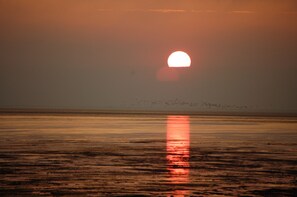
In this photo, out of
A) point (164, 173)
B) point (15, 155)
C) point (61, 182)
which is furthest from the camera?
point (15, 155)

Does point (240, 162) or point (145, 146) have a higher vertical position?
point (145, 146)

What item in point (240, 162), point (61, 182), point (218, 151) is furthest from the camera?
point (218, 151)

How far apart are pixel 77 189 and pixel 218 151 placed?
14.5m

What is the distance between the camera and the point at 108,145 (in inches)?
1282

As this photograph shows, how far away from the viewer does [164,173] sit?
19.8 m

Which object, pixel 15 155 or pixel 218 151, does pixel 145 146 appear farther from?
pixel 15 155

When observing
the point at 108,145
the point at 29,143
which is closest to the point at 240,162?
the point at 108,145

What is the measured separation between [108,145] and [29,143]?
13.2 feet

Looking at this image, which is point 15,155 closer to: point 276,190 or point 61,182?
point 61,182

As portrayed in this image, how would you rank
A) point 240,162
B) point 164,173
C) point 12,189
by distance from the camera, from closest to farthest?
point 12,189 → point 164,173 → point 240,162

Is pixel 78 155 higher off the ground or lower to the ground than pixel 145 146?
lower

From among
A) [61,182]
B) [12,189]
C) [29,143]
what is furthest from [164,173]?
[29,143]

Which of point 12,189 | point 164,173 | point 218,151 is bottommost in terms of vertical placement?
point 12,189

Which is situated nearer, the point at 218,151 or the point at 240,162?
the point at 240,162
